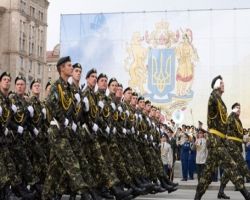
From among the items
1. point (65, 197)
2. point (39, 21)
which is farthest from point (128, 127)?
point (39, 21)

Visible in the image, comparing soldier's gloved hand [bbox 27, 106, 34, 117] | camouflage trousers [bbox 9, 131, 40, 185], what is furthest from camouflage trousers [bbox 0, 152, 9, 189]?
soldier's gloved hand [bbox 27, 106, 34, 117]

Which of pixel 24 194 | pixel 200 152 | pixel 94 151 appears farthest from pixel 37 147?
pixel 200 152

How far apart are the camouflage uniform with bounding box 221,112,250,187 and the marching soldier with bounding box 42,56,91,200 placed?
14.4 ft

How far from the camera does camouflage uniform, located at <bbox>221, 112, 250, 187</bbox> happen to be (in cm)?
1162

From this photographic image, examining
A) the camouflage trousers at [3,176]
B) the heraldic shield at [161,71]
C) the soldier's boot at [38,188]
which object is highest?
the heraldic shield at [161,71]

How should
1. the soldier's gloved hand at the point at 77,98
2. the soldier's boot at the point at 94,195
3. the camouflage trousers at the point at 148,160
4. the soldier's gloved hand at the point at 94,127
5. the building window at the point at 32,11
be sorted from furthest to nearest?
the building window at the point at 32,11 < the camouflage trousers at the point at 148,160 < the soldier's gloved hand at the point at 94,127 < the soldier's boot at the point at 94,195 < the soldier's gloved hand at the point at 77,98

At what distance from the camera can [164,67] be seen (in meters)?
39.1

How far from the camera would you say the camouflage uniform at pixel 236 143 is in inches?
457

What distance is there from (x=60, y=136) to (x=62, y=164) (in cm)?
36

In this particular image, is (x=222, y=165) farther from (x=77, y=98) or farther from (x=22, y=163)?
(x=22, y=163)

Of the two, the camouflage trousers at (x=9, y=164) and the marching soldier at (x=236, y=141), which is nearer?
the camouflage trousers at (x=9, y=164)

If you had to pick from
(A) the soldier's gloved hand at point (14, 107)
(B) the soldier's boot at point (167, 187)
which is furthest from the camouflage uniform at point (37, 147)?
(B) the soldier's boot at point (167, 187)

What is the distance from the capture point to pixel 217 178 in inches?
769

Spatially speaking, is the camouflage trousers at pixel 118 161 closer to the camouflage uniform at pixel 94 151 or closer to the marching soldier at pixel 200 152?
the camouflage uniform at pixel 94 151
